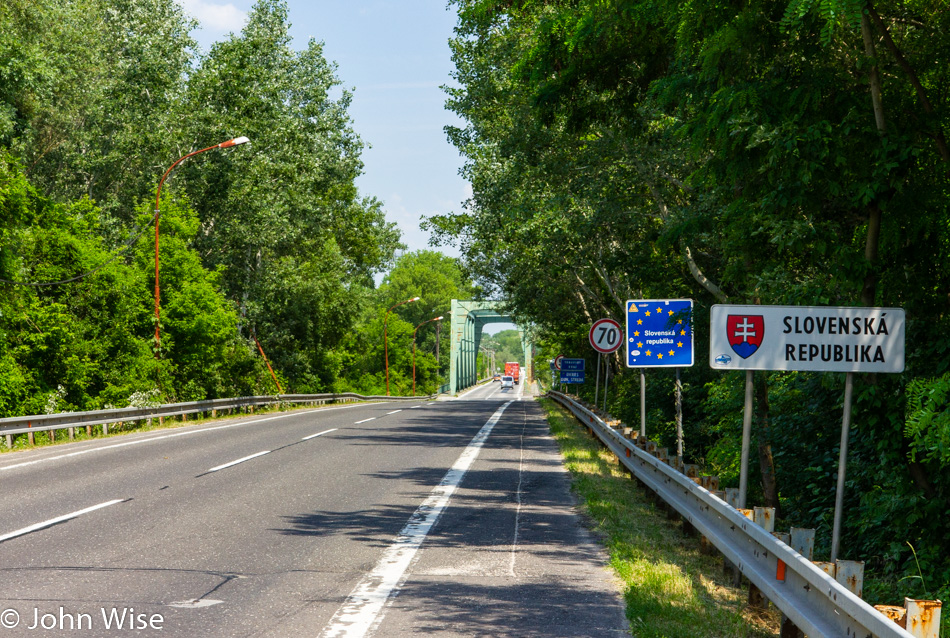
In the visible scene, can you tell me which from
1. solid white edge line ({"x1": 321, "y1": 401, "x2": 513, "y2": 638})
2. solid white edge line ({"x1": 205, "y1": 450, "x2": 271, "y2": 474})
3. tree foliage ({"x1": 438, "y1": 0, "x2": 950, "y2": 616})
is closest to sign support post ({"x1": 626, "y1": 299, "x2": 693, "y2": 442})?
tree foliage ({"x1": 438, "y1": 0, "x2": 950, "y2": 616})

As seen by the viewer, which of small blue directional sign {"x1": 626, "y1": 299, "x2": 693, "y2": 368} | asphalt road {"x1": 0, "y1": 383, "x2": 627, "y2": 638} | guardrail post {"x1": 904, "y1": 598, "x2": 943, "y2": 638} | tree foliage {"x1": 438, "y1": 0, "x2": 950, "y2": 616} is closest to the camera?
guardrail post {"x1": 904, "y1": 598, "x2": 943, "y2": 638}

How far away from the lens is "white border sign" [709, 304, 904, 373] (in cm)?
625

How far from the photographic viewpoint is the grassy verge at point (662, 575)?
222 inches

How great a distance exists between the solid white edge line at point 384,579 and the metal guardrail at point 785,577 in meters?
2.35

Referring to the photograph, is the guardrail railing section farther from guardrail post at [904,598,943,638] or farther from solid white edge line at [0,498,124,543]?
guardrail post at [904,598,943,638]

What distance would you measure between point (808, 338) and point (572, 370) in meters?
34.5

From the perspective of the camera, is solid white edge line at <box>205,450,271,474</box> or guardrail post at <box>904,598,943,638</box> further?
solid white edge line at <box>205,450,271,474</box>

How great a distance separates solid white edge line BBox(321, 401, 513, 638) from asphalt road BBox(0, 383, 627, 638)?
0.02 metres

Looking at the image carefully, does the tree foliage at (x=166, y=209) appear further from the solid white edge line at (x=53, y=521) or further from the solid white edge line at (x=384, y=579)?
the solid white edge line at (x=384, y=579)

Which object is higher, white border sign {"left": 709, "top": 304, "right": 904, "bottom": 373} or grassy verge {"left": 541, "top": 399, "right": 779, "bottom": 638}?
white border sign {"left": 709, "top": 304, "right": 904, "bottom": 373}

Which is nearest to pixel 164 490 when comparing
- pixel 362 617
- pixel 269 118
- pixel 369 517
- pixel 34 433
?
pixel 369 517

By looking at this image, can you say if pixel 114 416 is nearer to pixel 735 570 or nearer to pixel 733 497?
pixel 735 570

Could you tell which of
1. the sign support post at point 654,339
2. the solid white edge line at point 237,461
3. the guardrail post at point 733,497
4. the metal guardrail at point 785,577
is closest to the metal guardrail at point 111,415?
the solid white edge line at point 237,461

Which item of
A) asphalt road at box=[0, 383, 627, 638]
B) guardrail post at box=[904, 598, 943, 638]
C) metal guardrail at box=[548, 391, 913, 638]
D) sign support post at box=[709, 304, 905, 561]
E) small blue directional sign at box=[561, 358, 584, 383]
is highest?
sign support post at box=[709, 304, 905, 561]
